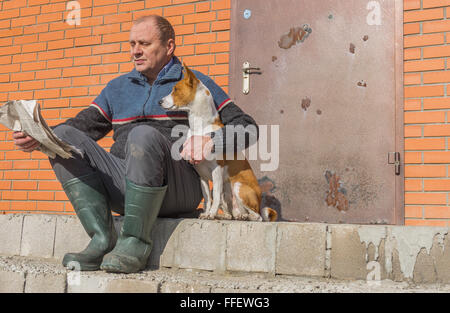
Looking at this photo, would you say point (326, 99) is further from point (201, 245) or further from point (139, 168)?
point (139, 168)

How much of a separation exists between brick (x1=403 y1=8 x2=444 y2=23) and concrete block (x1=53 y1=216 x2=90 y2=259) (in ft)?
8.81

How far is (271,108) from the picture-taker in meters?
3.74

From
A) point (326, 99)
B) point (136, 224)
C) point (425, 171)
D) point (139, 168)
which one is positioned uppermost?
point (326, 99)

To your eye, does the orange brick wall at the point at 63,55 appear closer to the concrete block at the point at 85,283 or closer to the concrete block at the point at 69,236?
the concrete block at the point at 69,236

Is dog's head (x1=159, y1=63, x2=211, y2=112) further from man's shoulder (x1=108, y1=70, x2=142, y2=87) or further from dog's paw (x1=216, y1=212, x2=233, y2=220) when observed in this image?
dog's paw (x1=216, y1=212, x2=233, y2=220)

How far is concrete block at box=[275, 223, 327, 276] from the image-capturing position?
217 centimetres

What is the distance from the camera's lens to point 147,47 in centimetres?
269

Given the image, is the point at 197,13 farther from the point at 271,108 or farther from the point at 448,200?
the point at 448,200

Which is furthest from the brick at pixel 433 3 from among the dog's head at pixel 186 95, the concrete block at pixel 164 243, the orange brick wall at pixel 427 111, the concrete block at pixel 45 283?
the concrete block at pixel 45 283

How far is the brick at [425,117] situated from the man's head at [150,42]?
179 cm

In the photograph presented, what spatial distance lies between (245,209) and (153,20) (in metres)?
1.23

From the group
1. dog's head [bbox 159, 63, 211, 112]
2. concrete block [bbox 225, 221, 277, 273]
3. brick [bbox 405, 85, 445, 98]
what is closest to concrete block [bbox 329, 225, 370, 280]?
concrete block [bbox 225, 221, 277, 273]

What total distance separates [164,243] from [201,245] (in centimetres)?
21

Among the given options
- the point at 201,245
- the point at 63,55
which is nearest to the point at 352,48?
the point at 201,245
